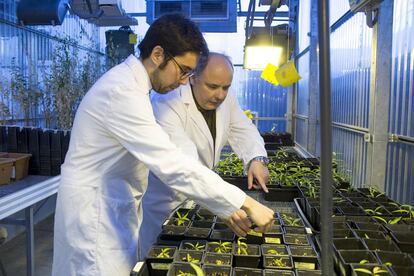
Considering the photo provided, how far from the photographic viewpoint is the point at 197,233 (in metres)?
1.39

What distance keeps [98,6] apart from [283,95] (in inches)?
132

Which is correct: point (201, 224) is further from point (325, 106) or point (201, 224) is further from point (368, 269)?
point (325, 106)

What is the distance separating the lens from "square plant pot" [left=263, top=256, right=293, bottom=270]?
113 cm

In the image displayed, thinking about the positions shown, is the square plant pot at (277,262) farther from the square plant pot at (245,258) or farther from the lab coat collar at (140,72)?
the lab coat collar at (140,72)

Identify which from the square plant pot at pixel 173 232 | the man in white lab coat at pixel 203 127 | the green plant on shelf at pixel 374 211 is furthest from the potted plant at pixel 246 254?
the green plant on shelf at pixel 374 211

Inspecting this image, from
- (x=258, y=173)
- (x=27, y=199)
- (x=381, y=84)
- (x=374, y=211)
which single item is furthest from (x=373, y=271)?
(x=27, y=199)

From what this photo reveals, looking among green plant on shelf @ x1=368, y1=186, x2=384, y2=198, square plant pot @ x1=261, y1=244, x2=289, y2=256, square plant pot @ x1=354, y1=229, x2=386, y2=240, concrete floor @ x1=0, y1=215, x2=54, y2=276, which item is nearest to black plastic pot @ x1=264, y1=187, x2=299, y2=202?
green plant on shelf @ x1=368, y1=186, x2=384, y2=198

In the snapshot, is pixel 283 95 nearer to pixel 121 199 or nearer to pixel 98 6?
pixel 98 6

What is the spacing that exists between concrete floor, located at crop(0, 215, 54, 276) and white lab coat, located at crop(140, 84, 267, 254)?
69.5 inches

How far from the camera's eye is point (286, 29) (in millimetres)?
3600

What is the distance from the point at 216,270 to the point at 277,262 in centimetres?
19

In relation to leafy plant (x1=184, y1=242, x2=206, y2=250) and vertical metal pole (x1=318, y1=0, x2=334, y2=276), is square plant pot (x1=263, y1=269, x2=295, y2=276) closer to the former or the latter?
leafy plant (x1=184, y1=242, x2=206, y2=250)

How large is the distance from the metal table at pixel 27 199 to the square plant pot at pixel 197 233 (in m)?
1.07

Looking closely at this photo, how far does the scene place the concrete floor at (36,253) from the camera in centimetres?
323
